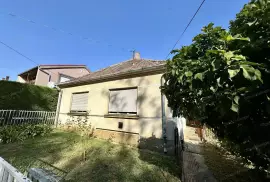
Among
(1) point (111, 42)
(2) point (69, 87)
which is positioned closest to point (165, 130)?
(2) point (69, 87)

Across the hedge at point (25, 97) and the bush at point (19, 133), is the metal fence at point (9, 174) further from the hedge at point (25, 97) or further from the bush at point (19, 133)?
the hedge at point (25, 97)

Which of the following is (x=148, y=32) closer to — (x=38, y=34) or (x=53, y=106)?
(x=38, y=34)

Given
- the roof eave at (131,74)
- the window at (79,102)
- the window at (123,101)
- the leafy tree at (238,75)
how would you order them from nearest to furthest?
the leafy tree at (238,75) → the roof eave at (131,74) → the window at (123,101) → the window at (79,102)

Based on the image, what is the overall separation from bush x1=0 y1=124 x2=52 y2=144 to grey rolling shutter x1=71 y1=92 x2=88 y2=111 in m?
2.37

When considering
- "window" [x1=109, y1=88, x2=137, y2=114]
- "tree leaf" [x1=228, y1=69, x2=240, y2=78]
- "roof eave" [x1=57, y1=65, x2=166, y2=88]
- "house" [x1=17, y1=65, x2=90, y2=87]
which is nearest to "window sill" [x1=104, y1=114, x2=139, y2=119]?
"window" [x1=109, y1=88, x2=137, y2=114]

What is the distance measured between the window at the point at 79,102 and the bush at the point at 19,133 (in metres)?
2.33

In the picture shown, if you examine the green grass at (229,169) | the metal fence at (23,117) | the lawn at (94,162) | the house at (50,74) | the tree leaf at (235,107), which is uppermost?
the house at (50,74)

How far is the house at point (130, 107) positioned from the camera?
21.3 ft

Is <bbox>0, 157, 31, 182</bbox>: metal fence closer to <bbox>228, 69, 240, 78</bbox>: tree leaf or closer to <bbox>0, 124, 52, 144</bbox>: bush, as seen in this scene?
<bbox>228, 69, 240, 78</bbox>: tree leaf

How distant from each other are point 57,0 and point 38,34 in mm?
4651

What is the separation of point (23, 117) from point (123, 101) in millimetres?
8935

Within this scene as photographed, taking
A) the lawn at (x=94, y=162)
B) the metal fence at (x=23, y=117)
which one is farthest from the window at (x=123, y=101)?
the metal fence at (x=23, y=117)

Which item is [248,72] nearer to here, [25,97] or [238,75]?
[238,75]

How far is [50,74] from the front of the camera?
885 inches
